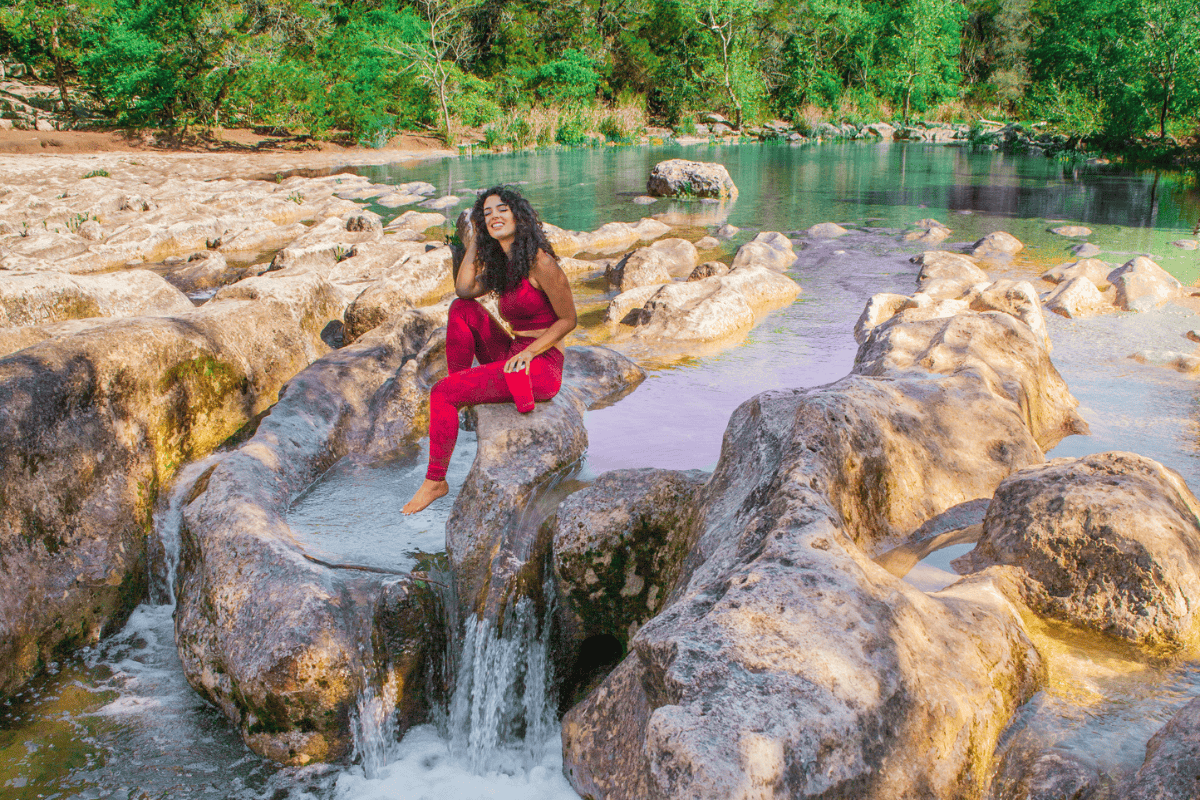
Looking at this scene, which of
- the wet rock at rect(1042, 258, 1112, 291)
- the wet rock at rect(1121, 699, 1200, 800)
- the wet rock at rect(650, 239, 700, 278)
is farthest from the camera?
the wet rock at rect(650, 239, 700, 278)

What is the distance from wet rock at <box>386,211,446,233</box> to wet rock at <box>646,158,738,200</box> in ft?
19.7

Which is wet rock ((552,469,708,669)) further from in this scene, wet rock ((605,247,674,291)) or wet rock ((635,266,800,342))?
wet rock ((605,247,674,291))

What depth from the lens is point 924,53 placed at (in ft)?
150

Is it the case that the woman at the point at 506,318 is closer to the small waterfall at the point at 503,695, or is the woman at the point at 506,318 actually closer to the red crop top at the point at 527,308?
the red crop top at the point at 527,308

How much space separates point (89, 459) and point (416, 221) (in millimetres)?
12634

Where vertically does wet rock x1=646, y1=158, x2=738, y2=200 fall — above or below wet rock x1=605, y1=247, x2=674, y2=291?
above

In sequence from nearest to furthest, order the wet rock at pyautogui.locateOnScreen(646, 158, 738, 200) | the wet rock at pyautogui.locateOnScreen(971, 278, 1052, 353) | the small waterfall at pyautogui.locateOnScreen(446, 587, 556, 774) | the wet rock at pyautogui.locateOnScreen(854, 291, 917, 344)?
the small waterfall at pyautogui.locateOnScreen(446, 587, 556, 774) < the wet rock at pyautogui.locateOnScreen(971, 278, 1052, 353) < the wet rock at pyautogui.locateOnScreen(854, 291, 917, 344) < the wet rock at pyautogui.locateOnScreen(646, 158, 738, 200)

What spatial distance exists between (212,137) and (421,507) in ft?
104

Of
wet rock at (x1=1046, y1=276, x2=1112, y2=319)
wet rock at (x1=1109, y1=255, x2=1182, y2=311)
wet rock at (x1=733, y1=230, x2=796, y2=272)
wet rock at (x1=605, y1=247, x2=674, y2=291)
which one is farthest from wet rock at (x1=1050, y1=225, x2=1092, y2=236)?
wet rock at (x1=605, y1=247, x2=674, y2=291)

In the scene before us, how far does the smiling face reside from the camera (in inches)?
183

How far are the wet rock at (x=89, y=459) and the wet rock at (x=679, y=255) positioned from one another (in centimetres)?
820

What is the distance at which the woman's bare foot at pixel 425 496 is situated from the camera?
4.76 metres

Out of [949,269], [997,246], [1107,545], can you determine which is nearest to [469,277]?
[1107,545]

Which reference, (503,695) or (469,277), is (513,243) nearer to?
(469,277)
